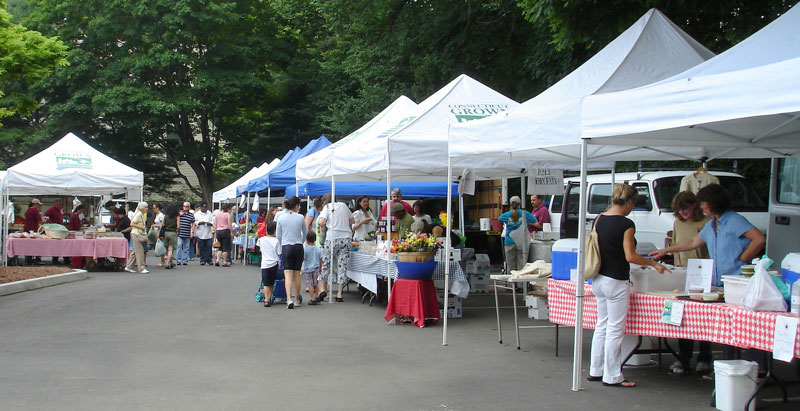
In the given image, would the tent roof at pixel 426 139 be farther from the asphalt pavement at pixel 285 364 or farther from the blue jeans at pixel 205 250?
the blue jeans at pixel 205 250

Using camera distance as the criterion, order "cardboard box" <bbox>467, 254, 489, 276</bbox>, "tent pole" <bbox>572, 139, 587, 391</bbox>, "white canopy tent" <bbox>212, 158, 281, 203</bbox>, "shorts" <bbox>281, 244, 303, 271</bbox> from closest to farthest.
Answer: "tent pole" <bbox>572, 139, 587, 391</bbox>, "shorts" <bbox>281, 244, 303, 271</bbox>, "cardboard box" <bbox>467, 254, 489, 276</bbox>, "white canopy tent" <bbox>212, 158, 281, 203</bbox>

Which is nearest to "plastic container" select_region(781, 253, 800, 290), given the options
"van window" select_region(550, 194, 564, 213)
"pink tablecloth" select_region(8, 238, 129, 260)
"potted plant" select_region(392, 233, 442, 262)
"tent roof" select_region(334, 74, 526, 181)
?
"potted plant" select_region(392, 233, 442, 262)

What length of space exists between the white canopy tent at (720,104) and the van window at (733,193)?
4.72m

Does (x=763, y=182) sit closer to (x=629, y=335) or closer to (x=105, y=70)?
(x=629, y=335)

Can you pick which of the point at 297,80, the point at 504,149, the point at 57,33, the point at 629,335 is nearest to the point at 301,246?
the point at 504,149

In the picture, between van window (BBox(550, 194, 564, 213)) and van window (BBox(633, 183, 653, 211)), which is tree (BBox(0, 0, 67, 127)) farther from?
van window (BBox(633, 183, 653, 211))

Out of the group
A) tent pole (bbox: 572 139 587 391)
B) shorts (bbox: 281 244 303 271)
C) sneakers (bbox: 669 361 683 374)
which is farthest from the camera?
shorts (bbox: 281 244 303 271)

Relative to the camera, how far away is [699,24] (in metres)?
13.2

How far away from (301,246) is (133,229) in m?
9.12

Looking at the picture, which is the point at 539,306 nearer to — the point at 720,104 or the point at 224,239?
the point at 720,104

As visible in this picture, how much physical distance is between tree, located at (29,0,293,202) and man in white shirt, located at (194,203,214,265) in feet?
42.0

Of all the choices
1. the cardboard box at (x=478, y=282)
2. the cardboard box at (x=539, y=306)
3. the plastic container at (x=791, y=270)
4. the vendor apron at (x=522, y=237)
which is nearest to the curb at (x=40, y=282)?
the cardboard box at (x=478, y=282)

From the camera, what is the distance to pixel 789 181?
30.4ft

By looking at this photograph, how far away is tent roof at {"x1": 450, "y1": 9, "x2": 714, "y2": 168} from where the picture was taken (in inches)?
287
